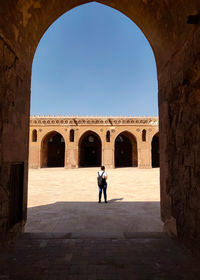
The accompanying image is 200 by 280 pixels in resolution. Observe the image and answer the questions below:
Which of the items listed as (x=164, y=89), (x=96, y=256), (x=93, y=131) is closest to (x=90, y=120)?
(x=93, y=131)

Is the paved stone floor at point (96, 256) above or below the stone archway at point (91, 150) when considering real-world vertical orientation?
below

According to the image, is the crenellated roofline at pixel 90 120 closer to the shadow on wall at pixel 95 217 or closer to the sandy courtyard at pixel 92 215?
the sandy courtyard at pixel 92 215

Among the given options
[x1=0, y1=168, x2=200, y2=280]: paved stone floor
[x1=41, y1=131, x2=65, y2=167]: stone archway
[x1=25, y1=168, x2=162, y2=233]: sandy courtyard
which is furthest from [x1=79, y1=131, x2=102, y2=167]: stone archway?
[x1=0, y1=168, x2=200, y2=280]: paved stone floor

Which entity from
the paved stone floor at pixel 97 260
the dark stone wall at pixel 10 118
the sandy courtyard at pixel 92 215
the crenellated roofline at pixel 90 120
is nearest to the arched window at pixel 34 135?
the crenellated roofline at pixel 90 120

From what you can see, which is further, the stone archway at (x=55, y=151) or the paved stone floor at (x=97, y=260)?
the stone archway at (x=55, y=151)

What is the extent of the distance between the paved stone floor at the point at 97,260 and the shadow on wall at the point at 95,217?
983 millimetres

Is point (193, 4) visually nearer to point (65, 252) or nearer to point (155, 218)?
point (65, 252)

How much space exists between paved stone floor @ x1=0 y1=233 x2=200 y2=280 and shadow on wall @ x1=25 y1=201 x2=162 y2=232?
Answer: 98cm

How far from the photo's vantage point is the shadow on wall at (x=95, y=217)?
12.3 ft

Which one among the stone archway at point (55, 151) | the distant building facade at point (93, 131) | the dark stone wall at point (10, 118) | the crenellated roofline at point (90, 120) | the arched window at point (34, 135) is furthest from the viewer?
the stone archway at point (55, 151)

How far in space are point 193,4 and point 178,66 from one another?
2.74ft

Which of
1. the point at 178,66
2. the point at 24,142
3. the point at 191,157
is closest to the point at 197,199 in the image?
the point at 191,157

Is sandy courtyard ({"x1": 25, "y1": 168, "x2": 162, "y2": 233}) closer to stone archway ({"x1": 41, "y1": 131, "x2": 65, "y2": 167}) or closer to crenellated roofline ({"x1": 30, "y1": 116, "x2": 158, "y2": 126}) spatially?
crenellated roofline ({"x1": 30, "y1": 116, "x2": 158, "y2": 126})

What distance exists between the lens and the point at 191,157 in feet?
7.77
